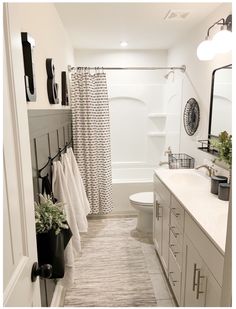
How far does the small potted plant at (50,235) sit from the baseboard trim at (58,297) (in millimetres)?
635

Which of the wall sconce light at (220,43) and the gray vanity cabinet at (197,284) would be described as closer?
the gray vanity cabinet at (197,284)

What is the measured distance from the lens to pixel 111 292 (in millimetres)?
2031

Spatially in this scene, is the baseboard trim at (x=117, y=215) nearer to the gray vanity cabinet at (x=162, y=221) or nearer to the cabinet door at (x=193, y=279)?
the gray vanity cabinet at (x=162, y=221)

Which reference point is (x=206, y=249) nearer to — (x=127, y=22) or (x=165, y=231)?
(x=165, y=231)

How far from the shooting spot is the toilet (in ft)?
9.31

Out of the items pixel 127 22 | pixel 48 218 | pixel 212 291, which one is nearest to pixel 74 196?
pixel 48 218

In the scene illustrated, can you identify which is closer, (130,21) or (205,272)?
(205,272)

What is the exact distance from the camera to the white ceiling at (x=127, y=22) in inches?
83.2

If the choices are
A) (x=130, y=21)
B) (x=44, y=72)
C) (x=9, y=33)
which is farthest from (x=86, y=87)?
(x=9, y=33)

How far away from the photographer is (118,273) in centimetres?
227

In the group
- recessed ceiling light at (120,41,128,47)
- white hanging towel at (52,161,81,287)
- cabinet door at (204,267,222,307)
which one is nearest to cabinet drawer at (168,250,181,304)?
cabinet door at (204,267,222,307)

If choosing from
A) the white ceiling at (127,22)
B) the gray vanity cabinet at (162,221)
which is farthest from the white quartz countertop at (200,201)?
the white ceiling at (127,22)

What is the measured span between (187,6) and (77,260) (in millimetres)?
2676

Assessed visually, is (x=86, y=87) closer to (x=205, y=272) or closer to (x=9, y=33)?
(x=9, y=33)
